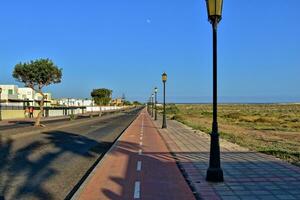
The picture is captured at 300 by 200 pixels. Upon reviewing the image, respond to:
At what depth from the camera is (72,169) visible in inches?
495

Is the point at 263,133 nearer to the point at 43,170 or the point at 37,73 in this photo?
the point at 37,73

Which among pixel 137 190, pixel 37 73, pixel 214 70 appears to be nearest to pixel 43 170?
pixel 137 190

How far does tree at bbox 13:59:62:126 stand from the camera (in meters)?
34.9

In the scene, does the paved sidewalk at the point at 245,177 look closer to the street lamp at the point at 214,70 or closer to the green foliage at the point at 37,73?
the street lamp at the point at 214,70

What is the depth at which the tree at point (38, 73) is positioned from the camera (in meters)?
34.9

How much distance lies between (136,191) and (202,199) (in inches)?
57.3

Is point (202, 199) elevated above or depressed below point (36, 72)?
below

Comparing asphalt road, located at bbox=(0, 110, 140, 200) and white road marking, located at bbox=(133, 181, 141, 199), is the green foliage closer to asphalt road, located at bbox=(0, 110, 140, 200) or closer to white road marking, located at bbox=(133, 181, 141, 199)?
Answer: asphalt road, located at bbox=(0, 110, 140, 200)

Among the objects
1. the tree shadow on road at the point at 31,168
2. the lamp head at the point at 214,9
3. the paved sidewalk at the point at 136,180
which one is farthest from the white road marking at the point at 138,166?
the lamp head at the point at 214,9

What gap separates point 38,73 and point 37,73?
0.25 feet

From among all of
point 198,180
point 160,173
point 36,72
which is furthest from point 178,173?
point 36,72

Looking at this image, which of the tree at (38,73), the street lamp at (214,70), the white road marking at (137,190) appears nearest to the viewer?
the white road marking at (137,190)

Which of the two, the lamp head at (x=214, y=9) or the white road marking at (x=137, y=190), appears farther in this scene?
the lamp head at (x=214, y=9)

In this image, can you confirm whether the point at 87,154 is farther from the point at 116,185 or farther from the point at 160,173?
the point at 116,185
